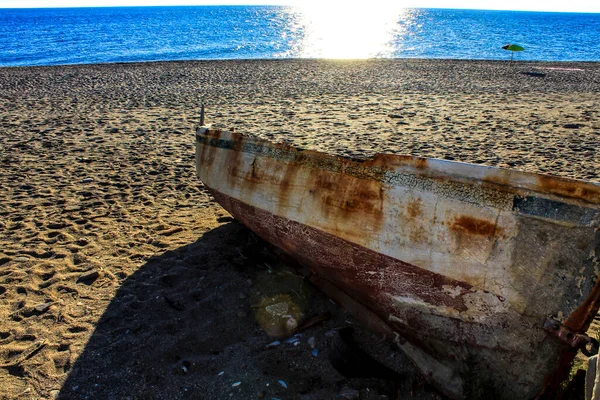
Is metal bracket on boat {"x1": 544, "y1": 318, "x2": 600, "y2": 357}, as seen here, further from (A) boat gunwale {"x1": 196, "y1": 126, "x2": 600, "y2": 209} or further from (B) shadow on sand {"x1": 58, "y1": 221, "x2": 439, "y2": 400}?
(B) shadow on sand {"x1": 58, "y1": 221, "x2": 439, "y2": 400}

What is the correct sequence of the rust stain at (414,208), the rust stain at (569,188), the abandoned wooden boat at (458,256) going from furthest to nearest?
1. the rust stain at (414,208)
2. the abandoned wooden boat at (458,256)
3. the rust stain at (569,188)

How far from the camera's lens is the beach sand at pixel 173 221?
10.8 feet

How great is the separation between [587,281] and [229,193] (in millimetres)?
3106

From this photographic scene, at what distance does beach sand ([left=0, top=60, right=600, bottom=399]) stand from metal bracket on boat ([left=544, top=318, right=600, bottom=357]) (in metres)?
0.92

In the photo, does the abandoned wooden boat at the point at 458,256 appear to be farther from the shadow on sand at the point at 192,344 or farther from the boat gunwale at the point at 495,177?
the shadow on sand at the point at 192,344

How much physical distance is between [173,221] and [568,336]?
438cm

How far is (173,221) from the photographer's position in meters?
5.71

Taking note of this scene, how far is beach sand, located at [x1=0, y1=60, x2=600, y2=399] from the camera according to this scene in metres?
3.30

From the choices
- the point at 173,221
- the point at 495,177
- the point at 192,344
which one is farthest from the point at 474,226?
the point at 173,221

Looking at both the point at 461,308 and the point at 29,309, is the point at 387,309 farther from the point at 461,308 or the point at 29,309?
the point at 29,309

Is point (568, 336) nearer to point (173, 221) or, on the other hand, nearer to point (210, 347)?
point (210, 347)

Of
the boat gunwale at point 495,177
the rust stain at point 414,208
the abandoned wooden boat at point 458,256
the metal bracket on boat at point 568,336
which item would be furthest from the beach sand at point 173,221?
the boat gunwale at point 495,177

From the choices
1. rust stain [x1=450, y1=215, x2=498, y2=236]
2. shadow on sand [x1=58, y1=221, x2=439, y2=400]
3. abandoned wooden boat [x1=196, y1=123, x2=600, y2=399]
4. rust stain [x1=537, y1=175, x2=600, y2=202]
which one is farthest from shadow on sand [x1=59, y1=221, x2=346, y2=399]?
rust stain [x1=537, y1=175, x2=600, y2=202]

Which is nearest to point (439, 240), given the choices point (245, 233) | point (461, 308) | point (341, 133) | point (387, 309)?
point (461, 308)
